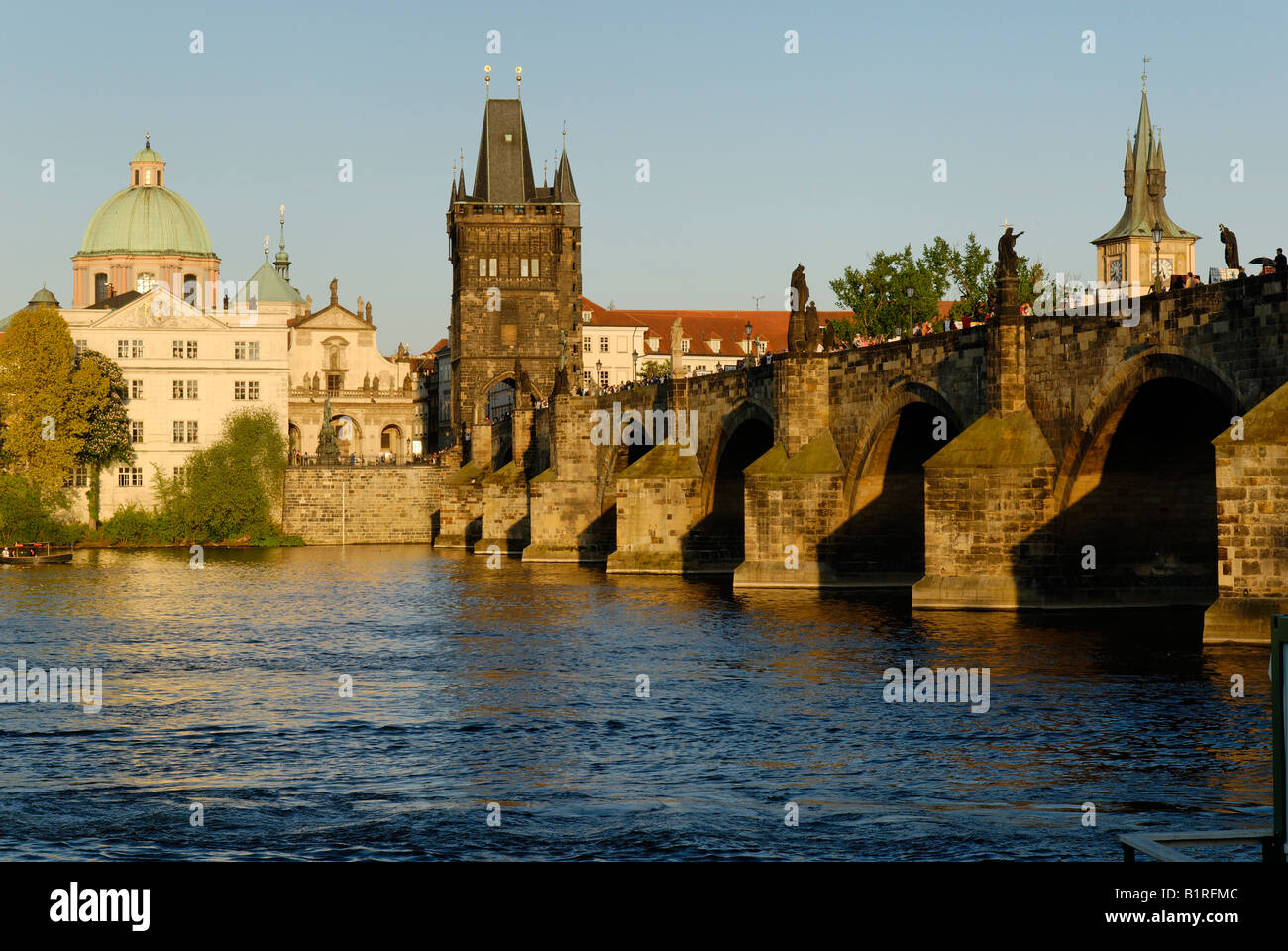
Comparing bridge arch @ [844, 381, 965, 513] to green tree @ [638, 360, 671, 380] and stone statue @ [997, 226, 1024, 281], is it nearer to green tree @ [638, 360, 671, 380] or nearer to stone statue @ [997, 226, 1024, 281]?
stone statue @ [997, 226, 1024, 281]

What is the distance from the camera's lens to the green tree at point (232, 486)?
92.2m

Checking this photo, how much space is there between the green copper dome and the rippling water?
328 ft

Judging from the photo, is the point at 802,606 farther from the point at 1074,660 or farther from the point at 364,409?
the point at 364,409

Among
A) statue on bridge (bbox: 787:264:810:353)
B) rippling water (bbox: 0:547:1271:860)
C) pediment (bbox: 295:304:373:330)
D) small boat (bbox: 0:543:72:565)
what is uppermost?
pediment (bbox: 295:304:373:330)

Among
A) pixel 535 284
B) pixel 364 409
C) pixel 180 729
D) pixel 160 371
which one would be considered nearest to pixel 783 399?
pixel 180 729

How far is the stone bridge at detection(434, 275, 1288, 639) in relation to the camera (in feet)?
97.0

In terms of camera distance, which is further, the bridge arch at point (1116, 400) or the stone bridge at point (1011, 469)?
the bridge arch at point (1116, 400)

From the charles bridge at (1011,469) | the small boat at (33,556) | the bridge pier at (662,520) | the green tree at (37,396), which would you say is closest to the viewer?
the charles bridge at (1011,469)

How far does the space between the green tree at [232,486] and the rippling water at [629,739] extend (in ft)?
165

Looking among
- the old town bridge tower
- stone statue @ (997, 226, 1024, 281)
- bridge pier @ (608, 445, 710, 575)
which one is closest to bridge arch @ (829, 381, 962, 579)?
stone statue @ (997, 226, 1024, 281)

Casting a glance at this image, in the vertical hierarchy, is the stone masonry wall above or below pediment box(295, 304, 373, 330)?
below

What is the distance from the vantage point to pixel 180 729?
78.5 ft

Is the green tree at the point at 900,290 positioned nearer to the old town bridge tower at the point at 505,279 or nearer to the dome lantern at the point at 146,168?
the old town bridge tower at the point at 505,279

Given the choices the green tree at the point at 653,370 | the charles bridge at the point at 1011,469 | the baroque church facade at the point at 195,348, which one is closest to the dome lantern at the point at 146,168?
the baroque church facade at the point at 195,348
